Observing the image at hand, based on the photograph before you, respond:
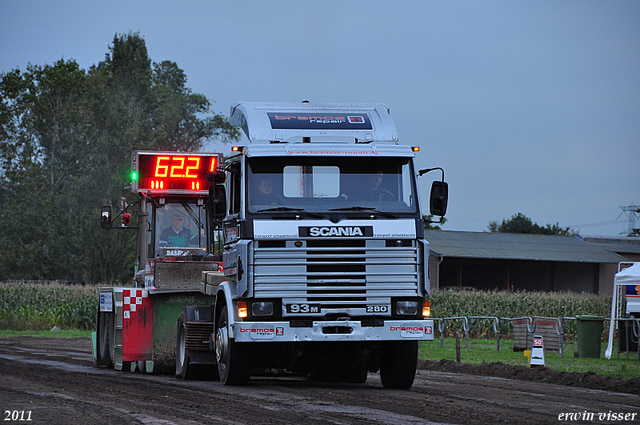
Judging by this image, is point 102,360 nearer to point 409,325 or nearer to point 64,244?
point 409,325

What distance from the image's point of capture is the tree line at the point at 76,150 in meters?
58.4

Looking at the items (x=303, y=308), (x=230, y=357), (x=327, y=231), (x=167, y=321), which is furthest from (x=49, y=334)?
(x=327, y=231)

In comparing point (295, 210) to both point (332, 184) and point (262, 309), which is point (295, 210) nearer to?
point (332, 184)

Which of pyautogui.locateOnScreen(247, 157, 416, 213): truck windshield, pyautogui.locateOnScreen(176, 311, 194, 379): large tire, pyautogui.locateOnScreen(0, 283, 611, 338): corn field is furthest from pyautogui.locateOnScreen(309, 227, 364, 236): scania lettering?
pyautogui.locateOnScreen(0, 283, 611, 338): corn field

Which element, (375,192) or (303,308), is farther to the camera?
(375,192)

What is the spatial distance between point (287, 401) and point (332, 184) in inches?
120

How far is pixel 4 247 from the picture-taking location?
2279 inches

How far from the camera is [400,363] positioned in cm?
1234

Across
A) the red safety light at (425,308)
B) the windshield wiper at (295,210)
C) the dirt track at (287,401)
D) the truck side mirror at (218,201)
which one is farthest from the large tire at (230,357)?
the red safety light at (425,308)

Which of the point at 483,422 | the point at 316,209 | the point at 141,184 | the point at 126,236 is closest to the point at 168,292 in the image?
the point at 141,184

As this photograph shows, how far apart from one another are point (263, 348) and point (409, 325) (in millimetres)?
2145

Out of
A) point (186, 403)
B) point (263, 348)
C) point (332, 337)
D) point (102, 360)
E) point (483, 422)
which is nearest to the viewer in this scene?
point (483, 422)

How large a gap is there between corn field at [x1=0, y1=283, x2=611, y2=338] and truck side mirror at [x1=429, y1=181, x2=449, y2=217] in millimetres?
25565

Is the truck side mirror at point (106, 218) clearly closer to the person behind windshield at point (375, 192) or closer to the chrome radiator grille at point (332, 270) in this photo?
the chrome radiator grille at point (332, 270)
